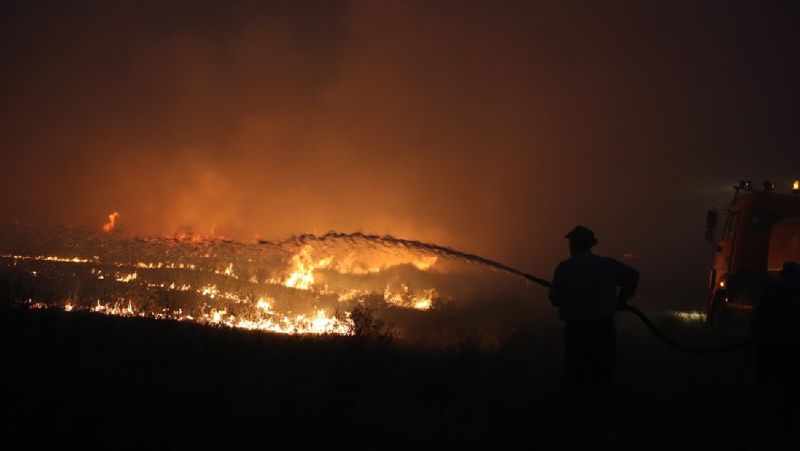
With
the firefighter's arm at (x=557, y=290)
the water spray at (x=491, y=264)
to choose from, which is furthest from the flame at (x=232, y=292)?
the firefighter's arm at (x=557, y=290)

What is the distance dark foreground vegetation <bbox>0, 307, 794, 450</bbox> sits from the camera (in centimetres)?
542

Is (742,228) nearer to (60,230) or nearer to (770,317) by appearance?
(770,317)

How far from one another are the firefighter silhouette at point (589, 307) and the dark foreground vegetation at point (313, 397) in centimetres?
40

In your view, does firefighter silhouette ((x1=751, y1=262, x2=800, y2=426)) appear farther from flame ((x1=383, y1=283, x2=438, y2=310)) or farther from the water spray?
flame ((x1=383, y1=283, x2=438, y2=310))

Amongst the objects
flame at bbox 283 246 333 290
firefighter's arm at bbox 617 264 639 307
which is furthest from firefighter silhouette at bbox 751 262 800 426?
flame at bbox 283 246 333 290

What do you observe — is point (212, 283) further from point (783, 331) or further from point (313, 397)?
point (783, 331)

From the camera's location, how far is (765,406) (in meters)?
8.53

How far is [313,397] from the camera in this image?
6699 millimetres

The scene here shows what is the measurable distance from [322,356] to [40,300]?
269 inches

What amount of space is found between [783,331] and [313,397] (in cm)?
565

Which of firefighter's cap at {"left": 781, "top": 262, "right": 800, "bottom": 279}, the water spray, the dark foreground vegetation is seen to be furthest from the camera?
the water spray

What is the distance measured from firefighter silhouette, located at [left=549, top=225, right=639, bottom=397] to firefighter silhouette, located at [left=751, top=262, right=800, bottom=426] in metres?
2.32

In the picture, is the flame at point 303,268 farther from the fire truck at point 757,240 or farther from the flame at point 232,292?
the fire truck at point 757,240

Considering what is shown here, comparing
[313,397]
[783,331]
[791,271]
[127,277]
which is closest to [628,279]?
[783,331]
